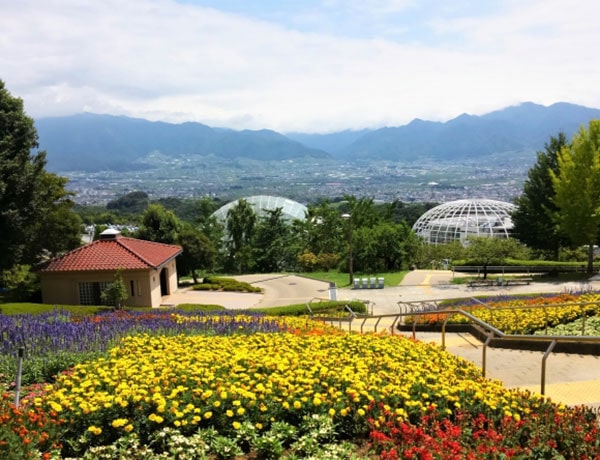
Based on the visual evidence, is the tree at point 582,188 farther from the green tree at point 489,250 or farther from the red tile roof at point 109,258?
the red tile roof at point 109,258

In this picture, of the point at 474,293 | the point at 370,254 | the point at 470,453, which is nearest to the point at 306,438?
the point at 470,453

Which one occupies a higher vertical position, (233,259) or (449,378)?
(449,378)

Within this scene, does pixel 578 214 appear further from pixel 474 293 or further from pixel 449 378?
pixel 449 378

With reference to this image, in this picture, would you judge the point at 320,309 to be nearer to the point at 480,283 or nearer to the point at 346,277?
the point at 480,283

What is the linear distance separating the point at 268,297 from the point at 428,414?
2476cm

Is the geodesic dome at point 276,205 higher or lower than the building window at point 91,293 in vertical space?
higher

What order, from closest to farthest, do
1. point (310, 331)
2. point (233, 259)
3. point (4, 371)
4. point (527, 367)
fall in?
point (4, 371) < point (527, 367) < point (310, 331) < point (233, 259)

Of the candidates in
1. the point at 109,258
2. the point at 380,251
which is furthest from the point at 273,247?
the point at 109,258

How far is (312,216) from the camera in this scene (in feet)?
173

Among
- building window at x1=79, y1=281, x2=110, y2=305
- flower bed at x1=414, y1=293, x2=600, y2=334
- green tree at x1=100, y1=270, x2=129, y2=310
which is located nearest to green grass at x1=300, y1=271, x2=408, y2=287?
green tree at x1=100, y1=270, x2=129, y2=310

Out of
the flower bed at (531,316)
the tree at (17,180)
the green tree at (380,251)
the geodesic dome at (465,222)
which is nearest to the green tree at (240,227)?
the green tree at (380,251)

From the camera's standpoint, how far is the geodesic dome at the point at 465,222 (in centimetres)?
5993

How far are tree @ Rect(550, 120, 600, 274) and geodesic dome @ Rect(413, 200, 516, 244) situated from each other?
88.7ft

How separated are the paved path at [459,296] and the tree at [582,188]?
390 centimetres
